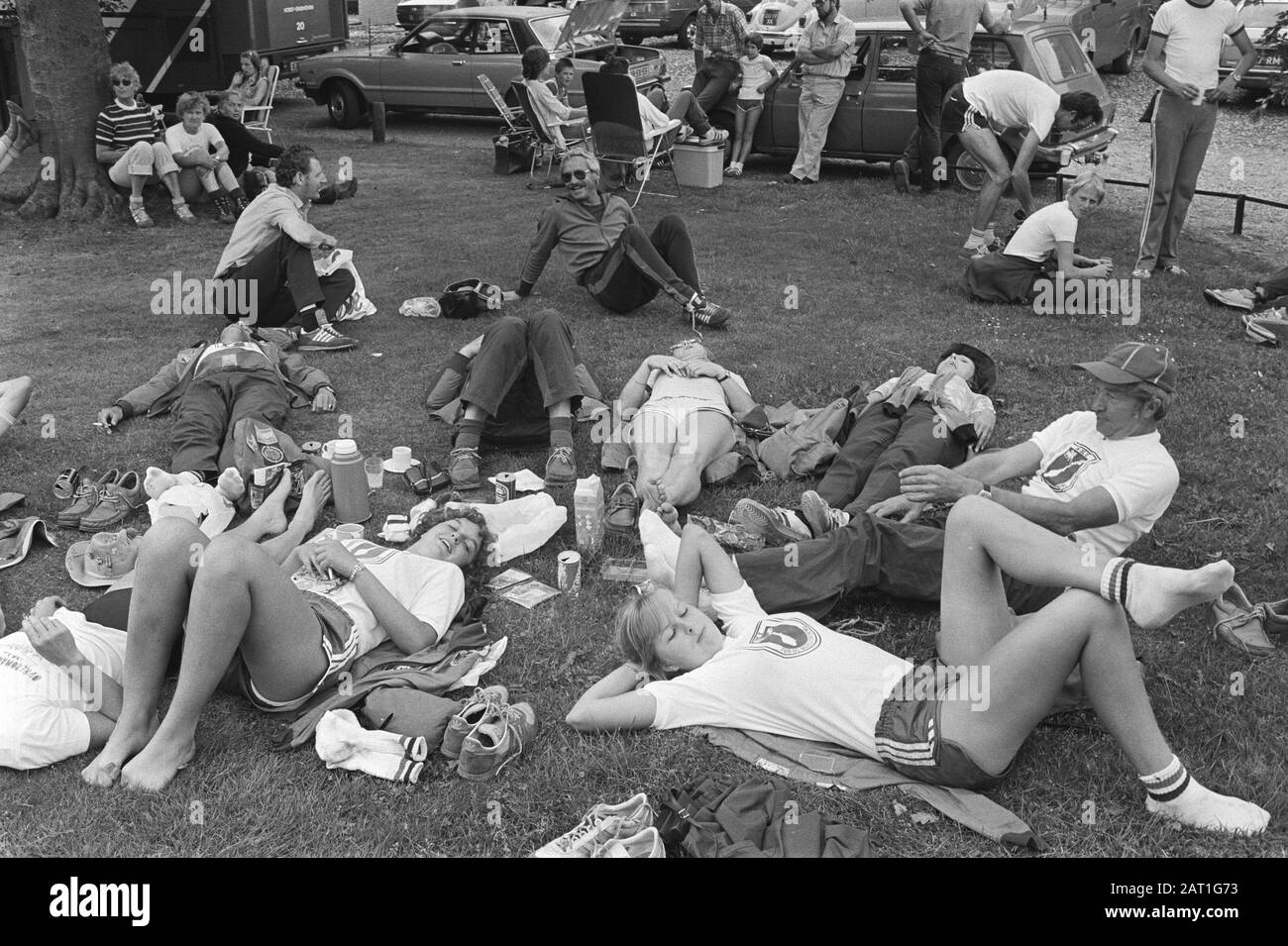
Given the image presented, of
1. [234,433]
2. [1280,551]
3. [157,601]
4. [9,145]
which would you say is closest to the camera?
[157,601]

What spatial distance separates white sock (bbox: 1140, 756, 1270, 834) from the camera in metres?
3.33

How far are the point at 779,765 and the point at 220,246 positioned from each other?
8.37 meters

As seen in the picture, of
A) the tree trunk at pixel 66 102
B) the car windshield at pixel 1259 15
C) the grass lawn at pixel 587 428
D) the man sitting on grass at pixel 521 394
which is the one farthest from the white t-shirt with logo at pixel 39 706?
the car windshield at pixel 1259 15

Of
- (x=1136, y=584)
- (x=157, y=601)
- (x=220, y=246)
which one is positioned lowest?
(x=220, y=246)

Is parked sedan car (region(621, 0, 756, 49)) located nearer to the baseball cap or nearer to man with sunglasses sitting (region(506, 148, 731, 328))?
man with sunglasses sitting (region(506, 148, 731, 328))

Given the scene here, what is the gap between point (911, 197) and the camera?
11.5m

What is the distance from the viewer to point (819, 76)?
1195cm

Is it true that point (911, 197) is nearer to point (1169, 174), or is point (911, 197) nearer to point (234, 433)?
point (1169, 174)

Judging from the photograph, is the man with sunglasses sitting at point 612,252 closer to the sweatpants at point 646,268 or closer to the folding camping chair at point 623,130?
the sweatpants at point 646,268

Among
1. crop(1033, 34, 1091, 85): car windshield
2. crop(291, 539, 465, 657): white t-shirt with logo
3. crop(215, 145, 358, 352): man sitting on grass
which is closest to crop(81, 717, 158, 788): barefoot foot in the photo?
crop(291, 539, 465, 657): white t-shirt with logo

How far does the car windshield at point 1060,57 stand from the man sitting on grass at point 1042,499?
27.3 ft

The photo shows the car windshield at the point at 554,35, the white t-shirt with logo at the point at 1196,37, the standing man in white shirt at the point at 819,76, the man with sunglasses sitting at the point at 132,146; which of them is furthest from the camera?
the car windshield at the point at 554,35

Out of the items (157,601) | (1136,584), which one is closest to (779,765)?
(1136,584)

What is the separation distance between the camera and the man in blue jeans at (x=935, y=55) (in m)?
11.0
